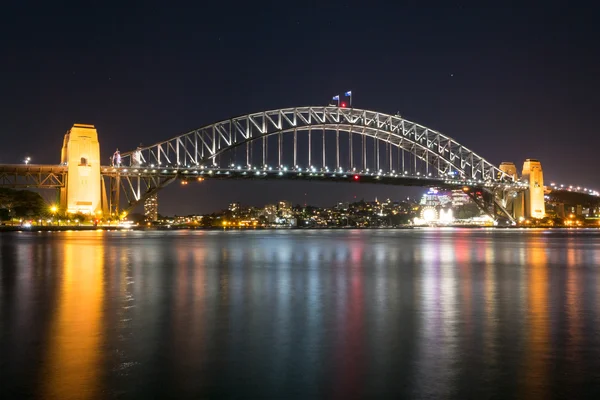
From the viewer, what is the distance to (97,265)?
21.1m

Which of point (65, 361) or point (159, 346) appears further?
point (159, 346)

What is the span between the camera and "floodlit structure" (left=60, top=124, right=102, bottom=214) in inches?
2771

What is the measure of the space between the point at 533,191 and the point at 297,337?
10724 cm

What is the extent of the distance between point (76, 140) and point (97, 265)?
179 feet

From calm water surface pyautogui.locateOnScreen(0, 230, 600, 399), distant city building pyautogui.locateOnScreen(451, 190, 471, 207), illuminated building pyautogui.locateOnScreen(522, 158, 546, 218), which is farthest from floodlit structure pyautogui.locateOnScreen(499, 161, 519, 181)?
calm water surface pyautogui.locateOnScreen(0, 230, 600, 399)

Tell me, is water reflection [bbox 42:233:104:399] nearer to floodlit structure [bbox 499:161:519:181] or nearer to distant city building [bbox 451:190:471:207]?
floodlit structure [bbox 499:161:519:181]

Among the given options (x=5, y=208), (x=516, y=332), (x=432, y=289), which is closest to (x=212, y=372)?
(x=516, y=332)

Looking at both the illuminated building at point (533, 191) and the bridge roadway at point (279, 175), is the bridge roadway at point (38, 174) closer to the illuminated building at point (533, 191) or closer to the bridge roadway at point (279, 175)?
the bridge roadway at point (279, 175)

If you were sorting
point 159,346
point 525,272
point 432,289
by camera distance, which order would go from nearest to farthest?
point 159,346, point 432,289, point 525,272

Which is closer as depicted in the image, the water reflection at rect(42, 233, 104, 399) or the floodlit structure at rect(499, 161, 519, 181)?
the water reflection at rect(42, 233, 104, 399)

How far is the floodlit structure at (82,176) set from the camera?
70.4 m

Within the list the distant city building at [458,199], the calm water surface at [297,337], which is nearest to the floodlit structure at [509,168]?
the distant city building at [458,199]

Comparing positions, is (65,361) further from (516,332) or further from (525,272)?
(525,272)

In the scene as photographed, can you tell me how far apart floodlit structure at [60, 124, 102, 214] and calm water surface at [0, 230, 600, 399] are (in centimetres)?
5576
